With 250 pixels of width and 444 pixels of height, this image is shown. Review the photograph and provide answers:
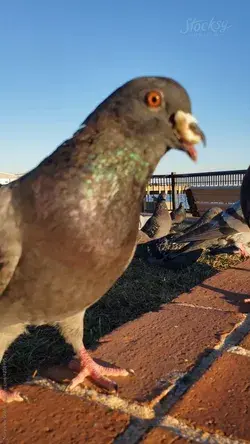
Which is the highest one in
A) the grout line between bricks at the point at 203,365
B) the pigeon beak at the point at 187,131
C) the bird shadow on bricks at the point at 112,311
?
the pigeon beak at the point at 187,131

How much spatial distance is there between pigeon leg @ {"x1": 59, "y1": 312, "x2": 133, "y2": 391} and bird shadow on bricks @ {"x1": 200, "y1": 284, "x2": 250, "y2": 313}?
37.9 inches

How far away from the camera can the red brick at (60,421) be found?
49.3 inches

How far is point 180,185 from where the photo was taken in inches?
527

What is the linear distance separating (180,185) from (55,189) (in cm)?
1219

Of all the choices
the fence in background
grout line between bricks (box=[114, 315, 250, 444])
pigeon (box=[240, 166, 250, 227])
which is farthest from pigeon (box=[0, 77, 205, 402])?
the fence in background

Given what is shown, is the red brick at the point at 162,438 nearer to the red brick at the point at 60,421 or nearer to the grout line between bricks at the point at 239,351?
the red brick at the point at 60,421

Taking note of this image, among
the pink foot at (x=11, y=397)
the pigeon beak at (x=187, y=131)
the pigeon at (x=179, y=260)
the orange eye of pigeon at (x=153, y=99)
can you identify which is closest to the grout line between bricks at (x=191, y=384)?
the pink foot at (x=11, y=397)

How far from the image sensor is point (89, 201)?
1438mm

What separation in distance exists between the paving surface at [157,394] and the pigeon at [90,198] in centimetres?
13

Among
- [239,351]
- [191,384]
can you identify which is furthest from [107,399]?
[239,351]

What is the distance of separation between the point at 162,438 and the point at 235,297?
1.51 metres

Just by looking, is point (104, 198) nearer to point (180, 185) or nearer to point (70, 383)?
point (70, 383)

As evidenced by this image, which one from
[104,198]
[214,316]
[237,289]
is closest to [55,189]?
[104,198]

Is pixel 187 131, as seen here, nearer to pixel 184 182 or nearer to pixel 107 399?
pixel 107 399
